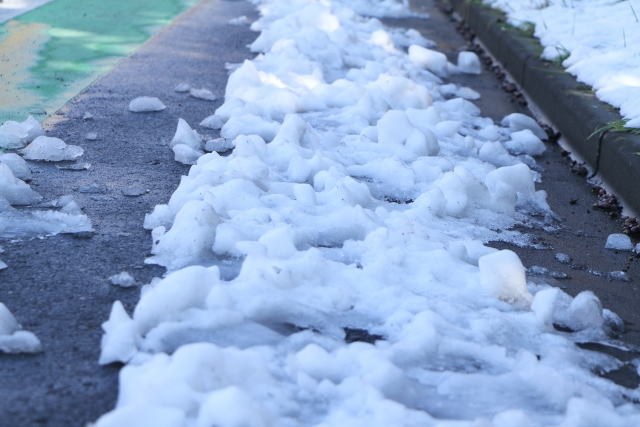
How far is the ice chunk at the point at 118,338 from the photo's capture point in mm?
1885

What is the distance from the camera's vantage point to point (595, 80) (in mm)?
4332

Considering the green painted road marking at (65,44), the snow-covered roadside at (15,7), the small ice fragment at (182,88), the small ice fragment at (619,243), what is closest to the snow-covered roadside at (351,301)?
the small ice fragment at (619,243)

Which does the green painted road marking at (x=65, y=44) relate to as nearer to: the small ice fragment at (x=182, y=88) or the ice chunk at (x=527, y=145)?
the small ice fragment at (x=182, y=88)

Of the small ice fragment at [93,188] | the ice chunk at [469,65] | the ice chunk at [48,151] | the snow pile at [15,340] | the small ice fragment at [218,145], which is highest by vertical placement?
the snow pile at [15,340]

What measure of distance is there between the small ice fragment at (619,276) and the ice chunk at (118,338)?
1.65 m

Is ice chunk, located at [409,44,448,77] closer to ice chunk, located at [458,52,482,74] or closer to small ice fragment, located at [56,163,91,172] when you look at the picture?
ice chunk, located at [458,52,482,74]

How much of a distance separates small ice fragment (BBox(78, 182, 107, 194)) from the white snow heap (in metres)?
0.57

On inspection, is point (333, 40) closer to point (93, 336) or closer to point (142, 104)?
point (142, 104)

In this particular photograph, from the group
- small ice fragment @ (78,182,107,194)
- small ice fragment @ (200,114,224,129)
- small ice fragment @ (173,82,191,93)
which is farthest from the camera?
small ice fragment @ (173,82,191,93)

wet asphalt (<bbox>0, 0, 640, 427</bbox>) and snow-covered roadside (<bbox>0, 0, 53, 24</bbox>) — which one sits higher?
snow-covered roadside (<bbox>0, 0, 53, 24</bbox>)

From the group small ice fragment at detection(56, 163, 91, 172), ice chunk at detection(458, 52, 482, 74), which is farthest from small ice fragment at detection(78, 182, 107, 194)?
ice chunk at detection(458, 52, 482, 74)

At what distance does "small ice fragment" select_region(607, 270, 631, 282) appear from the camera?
264 centimetres

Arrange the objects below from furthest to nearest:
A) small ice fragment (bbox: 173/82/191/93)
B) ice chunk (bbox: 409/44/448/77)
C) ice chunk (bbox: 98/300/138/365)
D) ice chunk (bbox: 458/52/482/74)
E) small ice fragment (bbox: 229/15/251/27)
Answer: small ice fragment (bbox: 229/15/251/27) → ice chunk (bbox: 458/52/482/74) → ice chunk (bbox: 409/44/448/77) → small ice fragment (bbox: 173/82/191/93) → ice chunk (bbox: 98/300/138/365)

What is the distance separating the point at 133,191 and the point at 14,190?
45cm
